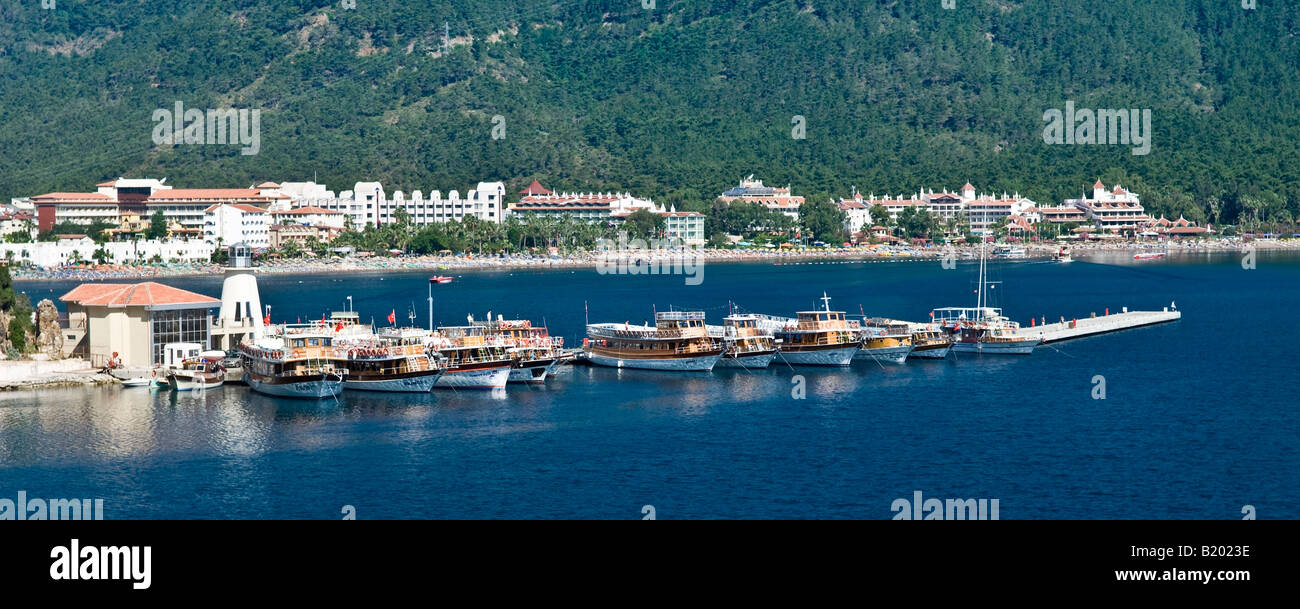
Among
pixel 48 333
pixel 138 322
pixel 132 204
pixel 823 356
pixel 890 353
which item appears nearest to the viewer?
pixel 138 322

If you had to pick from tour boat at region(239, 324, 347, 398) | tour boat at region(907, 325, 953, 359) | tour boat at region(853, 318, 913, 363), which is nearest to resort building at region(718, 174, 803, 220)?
tour boat at region(907, 325, 953, 359)

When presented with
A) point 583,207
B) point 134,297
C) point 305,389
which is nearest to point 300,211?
point 583,207

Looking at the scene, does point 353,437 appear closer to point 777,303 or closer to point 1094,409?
point 1094,409

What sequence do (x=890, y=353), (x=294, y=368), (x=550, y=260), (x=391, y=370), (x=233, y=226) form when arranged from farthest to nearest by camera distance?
(x=550, y=260) < (x=233, y=226) < (x=890, y=353) < (x=391, y=370) < (x=294, y=368)

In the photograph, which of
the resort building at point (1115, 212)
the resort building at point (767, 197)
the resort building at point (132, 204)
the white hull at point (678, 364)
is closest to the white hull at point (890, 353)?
the white hull at point (678, 364)

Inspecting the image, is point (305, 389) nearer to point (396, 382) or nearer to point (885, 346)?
point (396, 382)
